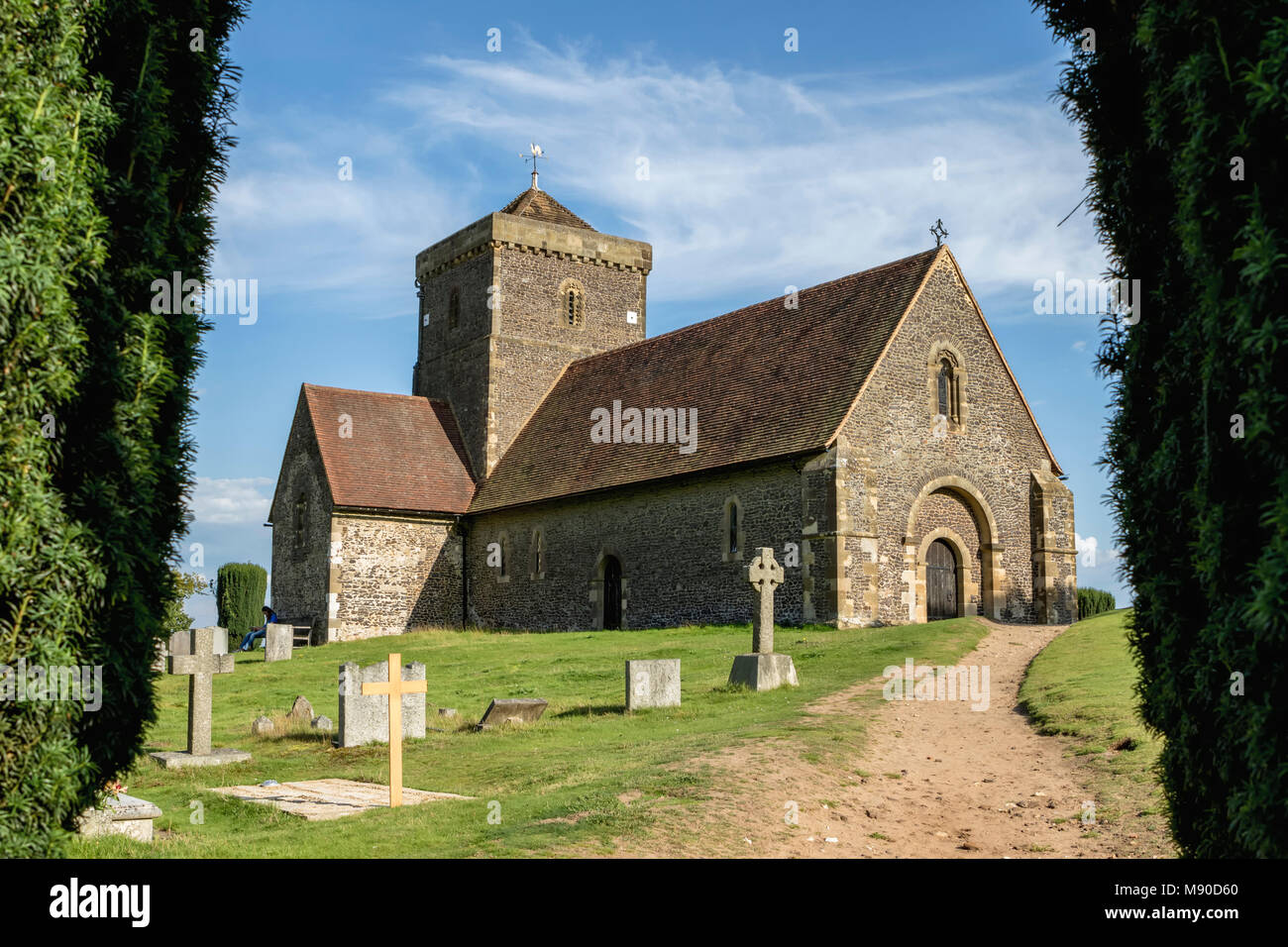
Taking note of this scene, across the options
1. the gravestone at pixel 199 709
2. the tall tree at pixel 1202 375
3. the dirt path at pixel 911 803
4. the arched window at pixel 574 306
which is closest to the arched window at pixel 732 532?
the dirt path at pixel 911 803

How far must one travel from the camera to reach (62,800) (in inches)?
257

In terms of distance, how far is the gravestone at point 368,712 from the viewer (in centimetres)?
1496

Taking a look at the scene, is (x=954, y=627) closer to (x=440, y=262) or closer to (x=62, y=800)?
(x=62, y=800)

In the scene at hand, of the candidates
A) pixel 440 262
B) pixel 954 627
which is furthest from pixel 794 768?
pixel 440 262

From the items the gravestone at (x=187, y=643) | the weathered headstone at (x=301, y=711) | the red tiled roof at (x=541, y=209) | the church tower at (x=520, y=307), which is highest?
the red tiled roof at (x=541, y=209)

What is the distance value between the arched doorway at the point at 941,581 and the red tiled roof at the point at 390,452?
16.0 meters

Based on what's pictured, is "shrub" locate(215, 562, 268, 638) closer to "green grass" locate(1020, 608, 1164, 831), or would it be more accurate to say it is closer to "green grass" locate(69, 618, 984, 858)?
"green grass" locate(69, 618, 984, 858)

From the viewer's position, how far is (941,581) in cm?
2686

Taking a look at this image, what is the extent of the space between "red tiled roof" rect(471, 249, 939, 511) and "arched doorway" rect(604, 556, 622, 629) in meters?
2.17

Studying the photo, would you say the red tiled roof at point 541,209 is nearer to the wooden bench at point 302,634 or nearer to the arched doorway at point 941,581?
the wooden bench at point 302,634

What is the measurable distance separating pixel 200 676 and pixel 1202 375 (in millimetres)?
12733

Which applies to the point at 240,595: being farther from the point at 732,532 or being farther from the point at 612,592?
the point at 732,532

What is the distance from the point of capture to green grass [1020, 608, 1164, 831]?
10.4 meters
